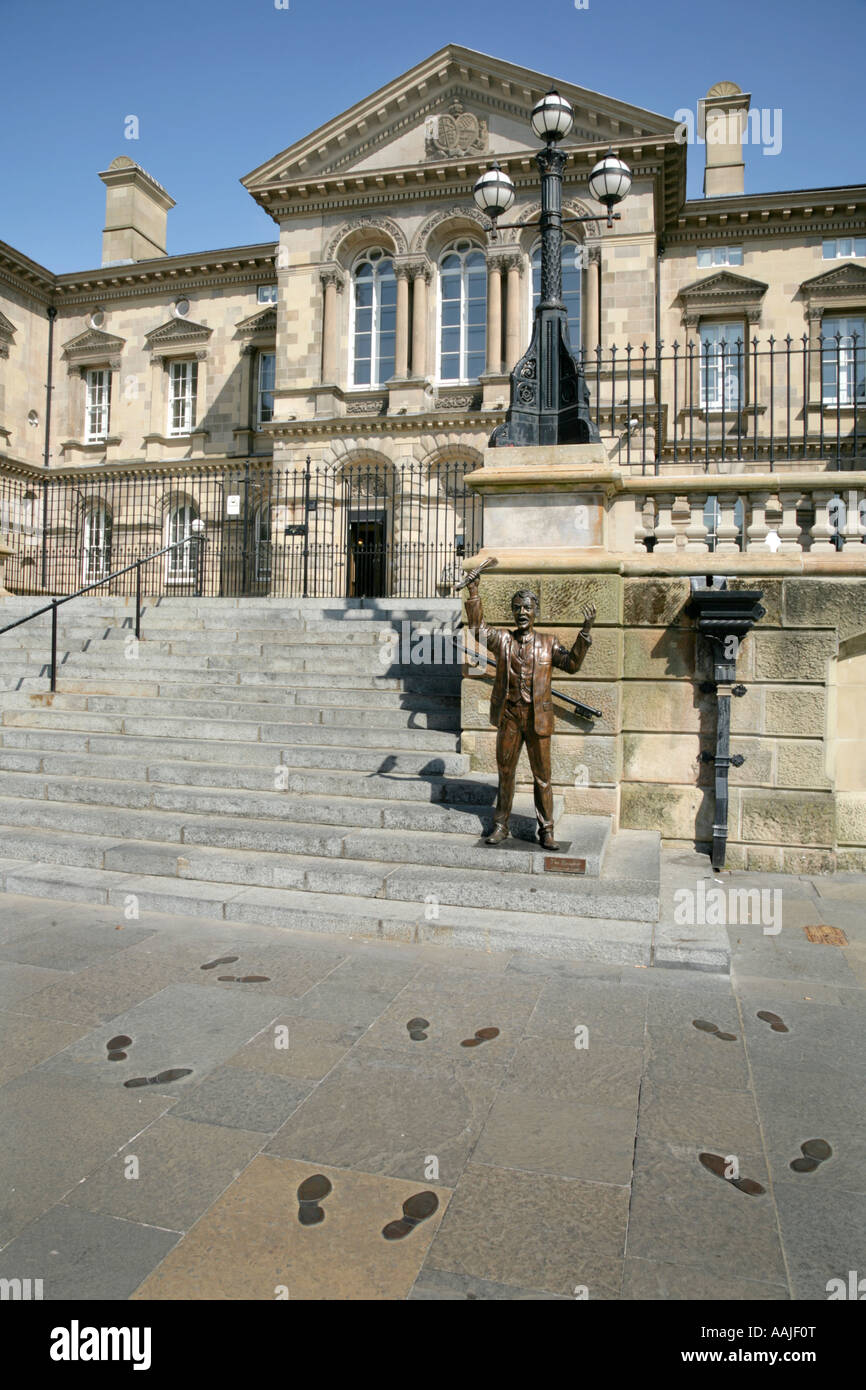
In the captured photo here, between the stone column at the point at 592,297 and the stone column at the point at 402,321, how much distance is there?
15.7ft

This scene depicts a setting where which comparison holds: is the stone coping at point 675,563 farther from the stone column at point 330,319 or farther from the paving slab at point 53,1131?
the stone column at point 330,319

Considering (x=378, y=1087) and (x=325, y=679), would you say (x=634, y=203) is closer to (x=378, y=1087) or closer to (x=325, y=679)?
(x=325, y=679)

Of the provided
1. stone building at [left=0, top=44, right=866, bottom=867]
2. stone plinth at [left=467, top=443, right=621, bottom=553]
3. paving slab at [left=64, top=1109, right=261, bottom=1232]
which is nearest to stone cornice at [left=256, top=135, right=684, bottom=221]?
stone building at [left=0, top=44, right=866, bottom=867]

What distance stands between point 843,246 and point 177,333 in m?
19.8

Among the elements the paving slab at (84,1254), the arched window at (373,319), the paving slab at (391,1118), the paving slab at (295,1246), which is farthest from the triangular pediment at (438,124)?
the paving slab at (84,1254)

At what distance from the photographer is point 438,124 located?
76.1 feet

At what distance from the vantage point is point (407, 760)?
787 centimetres

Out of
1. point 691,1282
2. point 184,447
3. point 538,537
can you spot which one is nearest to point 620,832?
point 538,537

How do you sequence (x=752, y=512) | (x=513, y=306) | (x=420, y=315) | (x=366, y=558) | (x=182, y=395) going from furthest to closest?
(x=182, y=395) < (x=366, y=558) < (x=420, y=315) < (x=513, y=306) < (x=752, y=512)

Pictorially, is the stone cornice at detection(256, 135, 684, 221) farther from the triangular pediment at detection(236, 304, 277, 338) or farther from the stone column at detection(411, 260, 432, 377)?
the triangular pediment at detection(236, 304, 277, 338)

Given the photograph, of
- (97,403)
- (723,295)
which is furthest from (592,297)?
(97,403)

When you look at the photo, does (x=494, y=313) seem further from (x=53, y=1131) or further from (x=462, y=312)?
(x=53, y=1131)

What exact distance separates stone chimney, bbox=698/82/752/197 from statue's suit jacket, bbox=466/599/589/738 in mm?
24363

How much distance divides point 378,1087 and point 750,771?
4.70 metres
